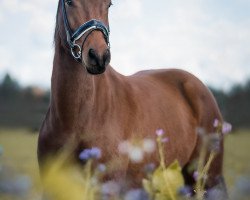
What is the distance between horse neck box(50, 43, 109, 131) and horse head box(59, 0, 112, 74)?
0.69 feet

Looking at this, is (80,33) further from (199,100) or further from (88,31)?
(199,100)

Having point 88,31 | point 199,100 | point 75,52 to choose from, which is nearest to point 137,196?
→ point 88,31

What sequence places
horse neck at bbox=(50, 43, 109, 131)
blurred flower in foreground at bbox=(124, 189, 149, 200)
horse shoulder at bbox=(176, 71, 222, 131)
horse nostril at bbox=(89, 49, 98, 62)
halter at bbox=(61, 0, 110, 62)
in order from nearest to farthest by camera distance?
1. blurred flower in foreground at bbox=(124, 189, 149, 200)
2. horse nostril at bbox=(89, 49, 98, 62)
3. halter at bbox=(61, 0, 110, 62)
4. horse neck at bbox=(50, 43, 109, 131)
5. horse shoulder at bbox=(176, 71, 222, 131)

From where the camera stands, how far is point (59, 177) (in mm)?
1488

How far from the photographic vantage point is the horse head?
3.28 m

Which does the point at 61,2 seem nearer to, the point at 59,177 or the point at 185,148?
the point at 185,148

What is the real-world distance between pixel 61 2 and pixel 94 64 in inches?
40.9

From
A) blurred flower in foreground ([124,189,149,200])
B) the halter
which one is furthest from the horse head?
blurred flower in foreground ([124,189,149,200])

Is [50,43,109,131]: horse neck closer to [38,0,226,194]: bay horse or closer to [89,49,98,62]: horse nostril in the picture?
[38,0,226,194]: bay horse

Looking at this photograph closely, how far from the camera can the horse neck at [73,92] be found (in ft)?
12.8

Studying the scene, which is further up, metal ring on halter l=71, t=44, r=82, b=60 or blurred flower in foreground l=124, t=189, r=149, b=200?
metal ring on halter l=71, t=44, r=82, b=60

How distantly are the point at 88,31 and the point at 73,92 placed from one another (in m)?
0.60

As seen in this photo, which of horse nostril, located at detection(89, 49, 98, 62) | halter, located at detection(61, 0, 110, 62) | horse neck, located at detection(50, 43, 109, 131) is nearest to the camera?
horse nostril, located at detection(89, 49, 98, 62)

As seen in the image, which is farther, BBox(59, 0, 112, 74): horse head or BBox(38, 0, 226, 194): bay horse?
BBox(38, 0, 226, 194): bay horse
